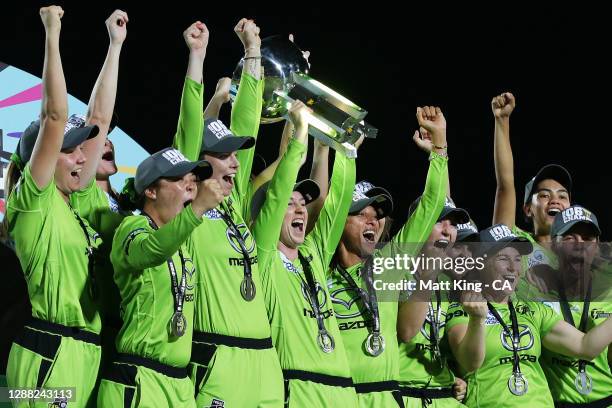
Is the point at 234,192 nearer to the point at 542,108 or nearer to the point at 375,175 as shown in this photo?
the point at 375,175

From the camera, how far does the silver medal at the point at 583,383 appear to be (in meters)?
4.42

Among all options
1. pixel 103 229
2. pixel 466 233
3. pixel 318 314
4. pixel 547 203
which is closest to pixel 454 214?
pixel 466 233

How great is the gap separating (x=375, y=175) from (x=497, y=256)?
158 centimetres

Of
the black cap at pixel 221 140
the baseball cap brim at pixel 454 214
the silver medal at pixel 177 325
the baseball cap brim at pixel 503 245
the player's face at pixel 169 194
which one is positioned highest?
the baseball cap brim at pixel 454 214

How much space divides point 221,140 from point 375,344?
3.14 feet

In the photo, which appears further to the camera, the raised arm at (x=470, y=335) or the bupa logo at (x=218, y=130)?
the raised arm at (x=470, y=335)

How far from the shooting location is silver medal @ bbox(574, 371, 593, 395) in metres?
4.42

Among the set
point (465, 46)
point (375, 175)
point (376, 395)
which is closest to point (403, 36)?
point (465, 46)

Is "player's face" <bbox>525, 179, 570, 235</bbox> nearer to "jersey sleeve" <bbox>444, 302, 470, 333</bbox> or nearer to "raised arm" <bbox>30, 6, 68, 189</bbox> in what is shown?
"jersey sleeve" <bbox>444, 302, 470, 333</bbox>

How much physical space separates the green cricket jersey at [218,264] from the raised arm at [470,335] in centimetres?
86

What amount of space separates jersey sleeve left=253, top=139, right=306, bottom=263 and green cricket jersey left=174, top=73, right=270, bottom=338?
8 centimetres

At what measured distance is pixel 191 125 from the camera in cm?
357

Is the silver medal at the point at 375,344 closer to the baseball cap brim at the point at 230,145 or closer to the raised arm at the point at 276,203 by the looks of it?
the raised arm at the point at 276,203

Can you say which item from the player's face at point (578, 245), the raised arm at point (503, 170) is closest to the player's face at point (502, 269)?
the player's face at point (578, 245)
